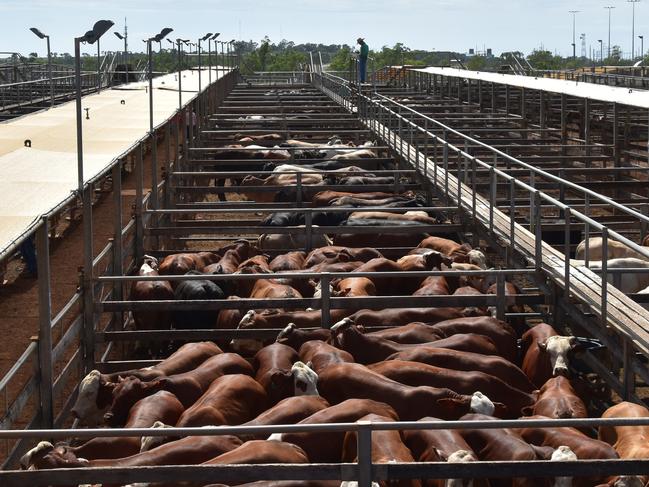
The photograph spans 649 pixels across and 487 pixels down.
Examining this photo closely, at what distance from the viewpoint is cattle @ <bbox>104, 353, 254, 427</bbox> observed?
10250 millimetres

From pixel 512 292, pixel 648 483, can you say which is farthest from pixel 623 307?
pixel 648 483

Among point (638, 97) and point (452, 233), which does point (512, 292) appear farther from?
point (638, 97)

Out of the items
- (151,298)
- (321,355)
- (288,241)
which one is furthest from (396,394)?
(288,241)

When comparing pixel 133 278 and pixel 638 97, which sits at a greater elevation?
pixel 638 97

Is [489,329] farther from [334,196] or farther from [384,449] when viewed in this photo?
[334,196]

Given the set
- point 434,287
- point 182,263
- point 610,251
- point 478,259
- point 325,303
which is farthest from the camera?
point 182,263

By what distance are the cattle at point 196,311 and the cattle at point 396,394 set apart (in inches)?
146

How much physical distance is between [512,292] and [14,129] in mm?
6991

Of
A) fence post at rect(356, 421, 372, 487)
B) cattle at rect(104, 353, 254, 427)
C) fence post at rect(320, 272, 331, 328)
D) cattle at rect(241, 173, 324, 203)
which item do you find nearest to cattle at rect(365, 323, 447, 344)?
fence post at rect(320, 272, 331, 328)

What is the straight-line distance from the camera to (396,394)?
995 cm

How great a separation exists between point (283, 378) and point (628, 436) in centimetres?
287

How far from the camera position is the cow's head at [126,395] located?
10234 mm

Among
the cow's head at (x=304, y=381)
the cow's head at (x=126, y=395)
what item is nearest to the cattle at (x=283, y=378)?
the cow's head at (x=304, y=381)

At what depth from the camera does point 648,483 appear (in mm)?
8266
